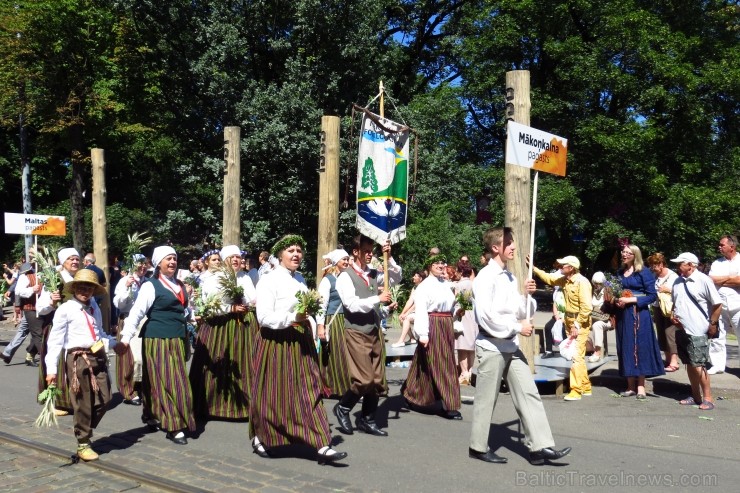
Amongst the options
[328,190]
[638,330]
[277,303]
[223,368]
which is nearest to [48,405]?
[223,368]

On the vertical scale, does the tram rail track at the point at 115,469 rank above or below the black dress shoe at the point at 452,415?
above

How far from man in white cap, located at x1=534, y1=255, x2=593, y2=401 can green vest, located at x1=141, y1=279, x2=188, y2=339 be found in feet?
14.3

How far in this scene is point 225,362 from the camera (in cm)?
780

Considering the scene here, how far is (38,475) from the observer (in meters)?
5.88

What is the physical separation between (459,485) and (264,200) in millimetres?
17390

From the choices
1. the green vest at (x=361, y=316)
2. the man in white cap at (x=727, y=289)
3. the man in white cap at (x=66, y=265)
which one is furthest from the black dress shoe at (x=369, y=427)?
the man in white cap at (x=727, y=289)

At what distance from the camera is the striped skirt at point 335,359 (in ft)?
28.5

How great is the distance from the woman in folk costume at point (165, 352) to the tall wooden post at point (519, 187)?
4353 mm

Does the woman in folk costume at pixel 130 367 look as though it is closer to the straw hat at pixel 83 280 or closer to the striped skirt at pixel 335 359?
the straw hat at pixel 83 280

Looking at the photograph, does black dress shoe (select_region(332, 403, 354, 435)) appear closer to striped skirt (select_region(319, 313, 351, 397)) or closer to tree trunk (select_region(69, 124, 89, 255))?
striped skirt (select_region(319, 313, 351, 397))

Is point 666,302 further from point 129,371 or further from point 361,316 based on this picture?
point 129,371

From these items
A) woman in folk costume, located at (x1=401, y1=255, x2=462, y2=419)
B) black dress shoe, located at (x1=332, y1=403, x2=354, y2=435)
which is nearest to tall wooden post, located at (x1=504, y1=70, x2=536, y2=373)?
woman in folk costume, located at (x1=401, y1=255, x2=462, y2=419)

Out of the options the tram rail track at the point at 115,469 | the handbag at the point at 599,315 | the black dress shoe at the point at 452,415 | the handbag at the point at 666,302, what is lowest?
the black dress shoe at the point at 452,415

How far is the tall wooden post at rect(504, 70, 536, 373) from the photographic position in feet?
30.6
